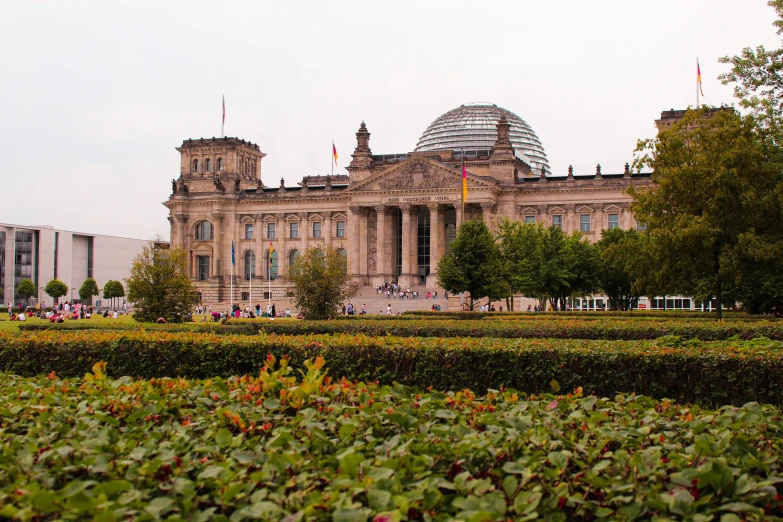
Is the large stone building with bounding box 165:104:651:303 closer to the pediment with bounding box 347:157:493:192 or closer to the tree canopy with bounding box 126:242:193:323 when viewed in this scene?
the pediment with bounding box 347:157:493:192

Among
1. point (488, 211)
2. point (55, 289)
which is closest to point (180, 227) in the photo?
point (55, 289)

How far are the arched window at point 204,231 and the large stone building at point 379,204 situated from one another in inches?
5.3

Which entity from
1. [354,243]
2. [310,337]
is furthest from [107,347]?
[354,243]

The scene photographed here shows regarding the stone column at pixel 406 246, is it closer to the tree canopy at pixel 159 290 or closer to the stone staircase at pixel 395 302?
the stone staircase at pixel 395 302

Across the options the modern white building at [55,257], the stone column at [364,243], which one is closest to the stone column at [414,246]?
the stone column at [364,243]

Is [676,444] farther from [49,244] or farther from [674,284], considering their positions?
[49,244]

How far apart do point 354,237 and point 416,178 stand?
1099cm

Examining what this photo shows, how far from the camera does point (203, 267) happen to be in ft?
343

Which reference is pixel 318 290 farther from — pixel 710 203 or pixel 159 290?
pixel 710 203

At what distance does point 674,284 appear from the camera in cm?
3894

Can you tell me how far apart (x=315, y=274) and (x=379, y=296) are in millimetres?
48248

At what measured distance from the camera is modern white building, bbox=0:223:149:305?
398ft

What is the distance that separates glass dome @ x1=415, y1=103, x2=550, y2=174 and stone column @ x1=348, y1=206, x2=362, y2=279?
22041mm

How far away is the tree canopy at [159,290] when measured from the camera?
39031 millimetres
